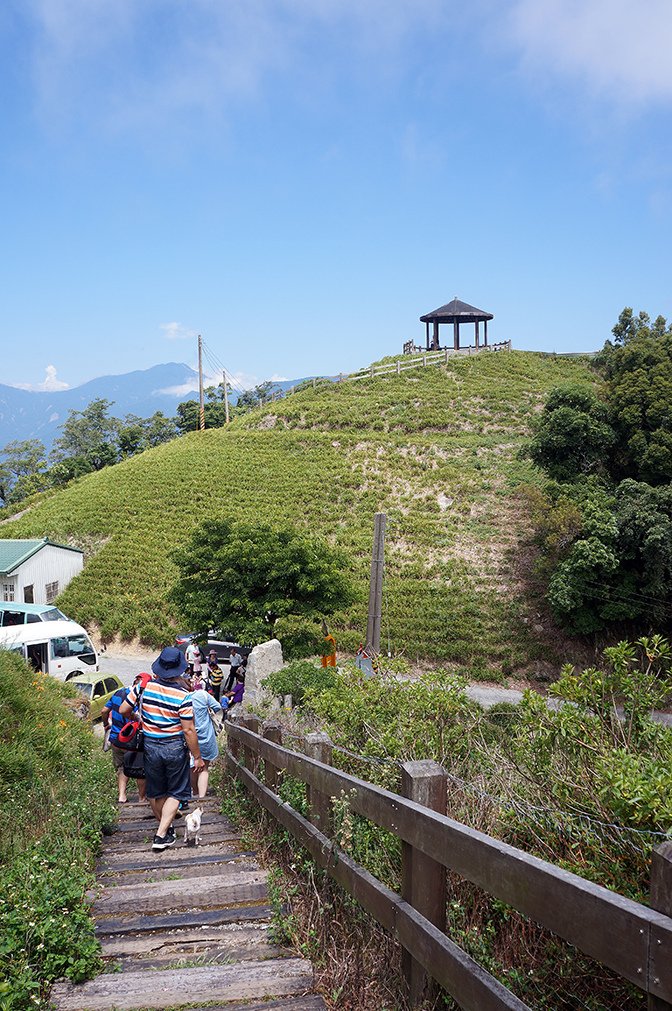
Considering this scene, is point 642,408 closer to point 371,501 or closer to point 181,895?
point 371,501

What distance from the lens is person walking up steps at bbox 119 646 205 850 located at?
620 centimetres

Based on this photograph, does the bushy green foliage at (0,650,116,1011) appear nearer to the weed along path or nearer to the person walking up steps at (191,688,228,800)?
the weed along path

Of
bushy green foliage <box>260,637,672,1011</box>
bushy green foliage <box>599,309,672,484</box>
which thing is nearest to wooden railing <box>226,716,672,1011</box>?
bushy green foliage <box>260,637,672,1011</box>

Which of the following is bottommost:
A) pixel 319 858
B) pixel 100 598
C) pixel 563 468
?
pixel 100 598

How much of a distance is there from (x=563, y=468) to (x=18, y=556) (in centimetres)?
2121

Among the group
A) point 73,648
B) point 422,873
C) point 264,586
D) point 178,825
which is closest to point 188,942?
point 422,873

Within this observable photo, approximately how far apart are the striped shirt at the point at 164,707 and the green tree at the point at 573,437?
939 inches

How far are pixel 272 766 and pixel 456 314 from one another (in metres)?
53.4

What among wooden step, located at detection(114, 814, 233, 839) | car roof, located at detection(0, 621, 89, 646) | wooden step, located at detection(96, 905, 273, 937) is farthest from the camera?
car roof, located at detection(0, 621, 89, 646)

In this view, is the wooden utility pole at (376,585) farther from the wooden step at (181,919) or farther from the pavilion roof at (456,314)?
the pavilion roof at (456,314)

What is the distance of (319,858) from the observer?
4043 mm

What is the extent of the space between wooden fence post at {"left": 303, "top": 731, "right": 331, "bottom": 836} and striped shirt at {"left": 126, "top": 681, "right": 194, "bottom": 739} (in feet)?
5.98

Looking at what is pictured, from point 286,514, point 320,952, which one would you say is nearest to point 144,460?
point 286,514

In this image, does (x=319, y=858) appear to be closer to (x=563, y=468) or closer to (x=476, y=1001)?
(x=476, y=1001)
